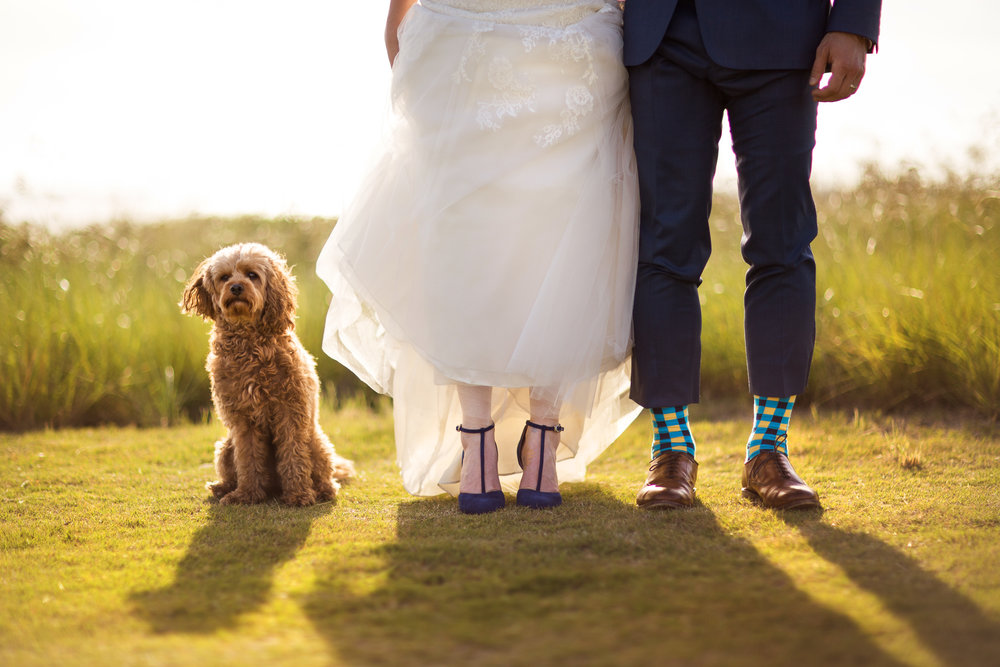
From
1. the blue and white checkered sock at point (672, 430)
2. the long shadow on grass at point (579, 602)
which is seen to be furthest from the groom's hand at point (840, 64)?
the long shadow on grass at point (579, 602)

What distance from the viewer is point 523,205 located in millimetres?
2270

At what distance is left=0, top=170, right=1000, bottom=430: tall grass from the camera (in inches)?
140

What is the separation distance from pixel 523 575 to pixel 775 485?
3.01ft

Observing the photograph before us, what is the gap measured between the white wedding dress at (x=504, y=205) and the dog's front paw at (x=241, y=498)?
0.76 m

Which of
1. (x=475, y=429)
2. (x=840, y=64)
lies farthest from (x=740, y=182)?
(x=475, y=429)

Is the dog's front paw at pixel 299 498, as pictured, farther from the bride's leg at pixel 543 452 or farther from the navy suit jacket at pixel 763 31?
the navy suit jacket at pixel 763 31

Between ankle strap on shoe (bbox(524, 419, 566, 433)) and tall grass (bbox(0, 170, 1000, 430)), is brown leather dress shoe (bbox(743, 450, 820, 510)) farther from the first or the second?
tall grass (bbox(0, 170, 1000, 430))

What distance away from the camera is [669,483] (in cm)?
226

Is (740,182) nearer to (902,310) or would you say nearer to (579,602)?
(579,602)

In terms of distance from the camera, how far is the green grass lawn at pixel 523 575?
51.8 inches

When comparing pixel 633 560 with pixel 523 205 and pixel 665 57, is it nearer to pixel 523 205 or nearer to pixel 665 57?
pixel 523 205

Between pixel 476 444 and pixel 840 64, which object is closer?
pixel 840 64

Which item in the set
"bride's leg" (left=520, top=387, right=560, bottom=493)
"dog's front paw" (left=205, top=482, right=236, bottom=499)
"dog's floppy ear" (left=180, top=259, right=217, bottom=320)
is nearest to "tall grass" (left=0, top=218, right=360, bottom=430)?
"dog's floppy ear" (left=180, top=259, right=217, bottom=320)

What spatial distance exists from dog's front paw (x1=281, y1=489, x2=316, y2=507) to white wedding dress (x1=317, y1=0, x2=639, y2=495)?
24.6 inches
